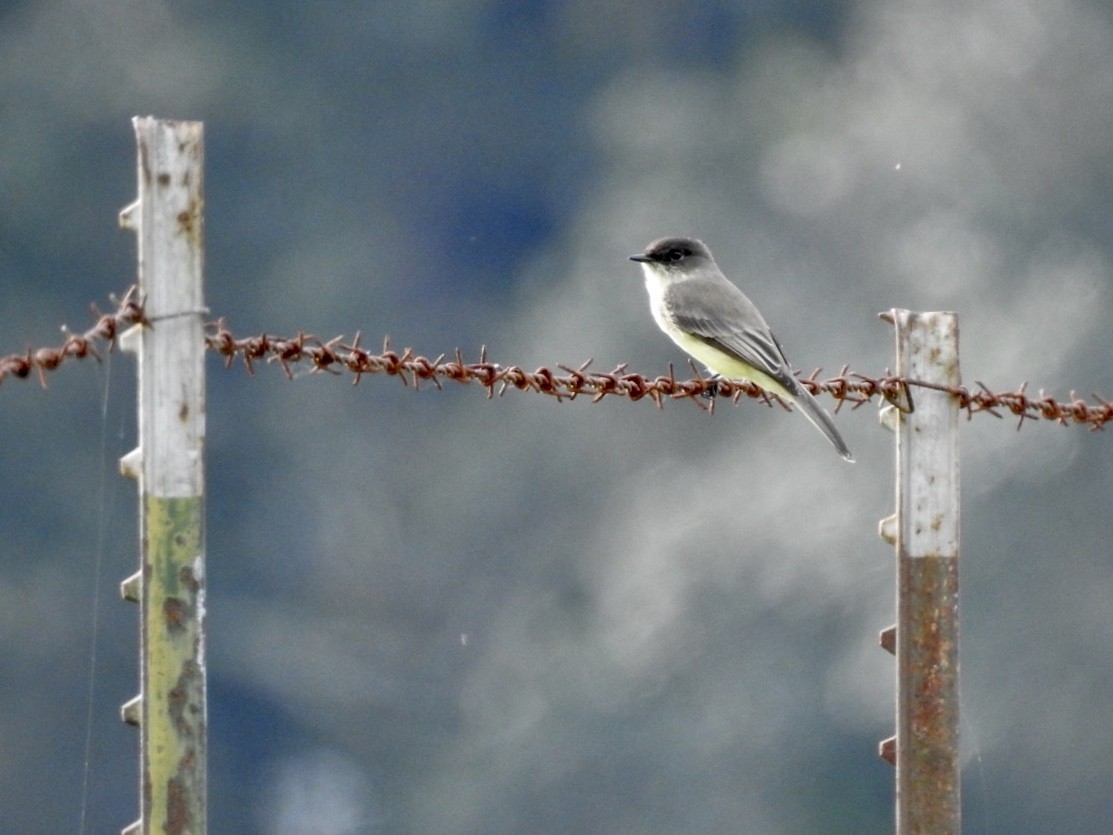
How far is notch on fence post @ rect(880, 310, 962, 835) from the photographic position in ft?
13.0

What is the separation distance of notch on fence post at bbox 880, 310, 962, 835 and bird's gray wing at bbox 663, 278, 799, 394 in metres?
2.08

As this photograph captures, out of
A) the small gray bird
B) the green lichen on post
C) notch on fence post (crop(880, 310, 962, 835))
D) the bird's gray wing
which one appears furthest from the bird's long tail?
the green lichen on post

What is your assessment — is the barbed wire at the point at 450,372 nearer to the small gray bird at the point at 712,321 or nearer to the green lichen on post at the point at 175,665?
the green lichen on post at the point at 175,665

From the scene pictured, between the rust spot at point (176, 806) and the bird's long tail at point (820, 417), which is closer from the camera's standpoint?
the rust spot at point (176, 806)

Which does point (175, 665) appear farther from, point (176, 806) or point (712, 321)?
point (712, 321)

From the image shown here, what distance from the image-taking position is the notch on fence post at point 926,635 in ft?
13.0

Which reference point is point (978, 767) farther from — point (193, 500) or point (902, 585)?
point (193, 500)

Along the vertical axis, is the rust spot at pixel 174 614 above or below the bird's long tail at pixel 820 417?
below

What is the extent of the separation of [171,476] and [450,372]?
0.84 meters

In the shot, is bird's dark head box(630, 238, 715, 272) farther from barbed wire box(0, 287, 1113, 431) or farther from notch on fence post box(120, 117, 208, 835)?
notch on fence post box(120, 117, 208, 835)

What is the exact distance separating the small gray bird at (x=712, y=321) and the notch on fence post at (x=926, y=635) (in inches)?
68.3

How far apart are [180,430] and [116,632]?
16.9 m

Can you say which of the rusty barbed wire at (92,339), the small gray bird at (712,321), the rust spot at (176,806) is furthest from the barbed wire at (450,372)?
the small gray bird at (712,321)

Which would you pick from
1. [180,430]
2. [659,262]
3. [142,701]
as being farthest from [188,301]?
[659,262]
